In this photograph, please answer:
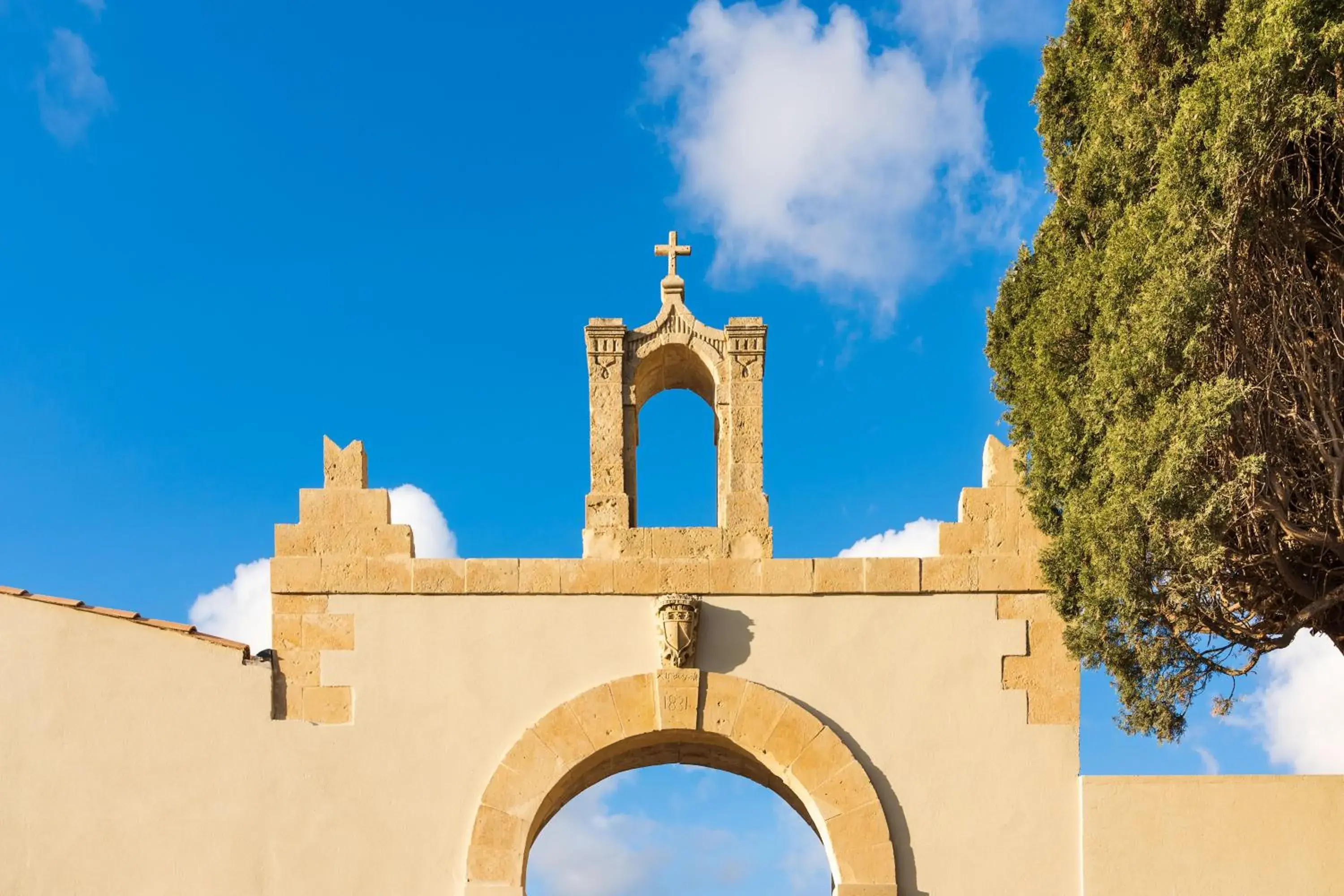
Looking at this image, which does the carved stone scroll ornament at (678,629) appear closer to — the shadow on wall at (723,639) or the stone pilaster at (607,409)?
the shadow on wall at (723,639)

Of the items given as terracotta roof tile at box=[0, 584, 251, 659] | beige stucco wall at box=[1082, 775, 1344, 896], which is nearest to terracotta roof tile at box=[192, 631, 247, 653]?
terracotta roof tile at box=[0, 584, 251, 659]

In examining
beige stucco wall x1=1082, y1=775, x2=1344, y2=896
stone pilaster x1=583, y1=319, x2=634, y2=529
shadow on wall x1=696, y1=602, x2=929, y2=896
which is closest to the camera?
beige stucco wall x1=1082, y1=775, x2=1344, y2=896

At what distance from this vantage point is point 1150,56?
371 inches

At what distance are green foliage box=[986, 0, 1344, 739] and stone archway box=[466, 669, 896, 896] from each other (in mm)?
1821

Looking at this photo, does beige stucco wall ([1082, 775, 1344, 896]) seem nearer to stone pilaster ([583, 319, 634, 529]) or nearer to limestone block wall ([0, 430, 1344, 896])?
limestone block wall ([0, 430, 1344, 896])

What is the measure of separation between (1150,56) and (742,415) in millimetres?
3568

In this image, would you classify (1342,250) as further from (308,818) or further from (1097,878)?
(308,818)

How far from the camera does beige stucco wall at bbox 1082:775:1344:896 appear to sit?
31.2 feet

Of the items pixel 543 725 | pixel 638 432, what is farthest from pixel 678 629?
pixel 638 432

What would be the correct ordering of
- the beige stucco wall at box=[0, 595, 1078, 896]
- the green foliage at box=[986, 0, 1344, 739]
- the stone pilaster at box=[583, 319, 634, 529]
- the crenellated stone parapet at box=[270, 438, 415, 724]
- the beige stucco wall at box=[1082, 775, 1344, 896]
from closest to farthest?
the green foliage at box=[986, 0, 1344, 739]
the beige stucco wall at box=[1082, 775, 1344, 896]
the beige stucco wall at box=[0, 595, 1078, 896]
the crenellated stone parapet at box=[270, 438, 415, 724]
the stone pilaster at box=[583, 319, 634, 529]

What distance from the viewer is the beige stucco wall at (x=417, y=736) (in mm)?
9648

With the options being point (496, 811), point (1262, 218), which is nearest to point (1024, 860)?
point (496, 811)

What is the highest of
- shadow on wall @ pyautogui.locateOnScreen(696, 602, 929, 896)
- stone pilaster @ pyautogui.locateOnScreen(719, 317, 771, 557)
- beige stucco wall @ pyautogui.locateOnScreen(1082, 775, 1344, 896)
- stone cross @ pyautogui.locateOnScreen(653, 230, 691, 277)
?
stone cross @ pyautogui.locateOnScreen(653, 230, 691, 277)

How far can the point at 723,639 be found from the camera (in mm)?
9984
